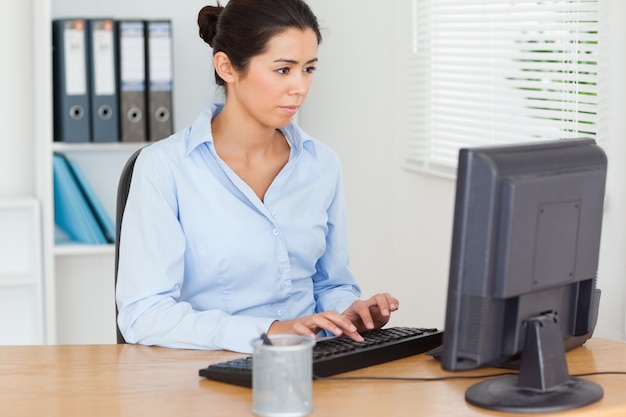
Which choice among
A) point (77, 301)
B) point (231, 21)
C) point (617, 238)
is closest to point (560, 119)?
point (617, 238)

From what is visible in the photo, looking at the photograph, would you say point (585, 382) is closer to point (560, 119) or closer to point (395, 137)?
point (560, 119)

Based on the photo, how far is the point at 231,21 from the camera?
2.23 metres

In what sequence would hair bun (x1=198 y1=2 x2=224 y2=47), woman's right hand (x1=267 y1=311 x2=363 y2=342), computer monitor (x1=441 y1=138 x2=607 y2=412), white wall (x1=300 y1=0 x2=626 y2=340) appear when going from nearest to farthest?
computer monitor (x1=441 y1=138 x2=607 y2=412) < woman's right hand (x1=267 y1=311 x2=363 y2=342) < hair bun (x1=198 y1=2 x2=224 y2=47) < white wall (x1=300 y1=0 x2=626 y2=340)

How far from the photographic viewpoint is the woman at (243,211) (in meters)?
2.00

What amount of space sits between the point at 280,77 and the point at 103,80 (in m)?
1.66

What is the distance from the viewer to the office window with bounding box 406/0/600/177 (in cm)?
247

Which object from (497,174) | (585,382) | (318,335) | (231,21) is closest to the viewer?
(497,174)

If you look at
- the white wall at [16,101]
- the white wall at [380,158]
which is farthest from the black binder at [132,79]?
the white wall at [380,158]

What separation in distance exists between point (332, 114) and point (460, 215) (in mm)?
2506

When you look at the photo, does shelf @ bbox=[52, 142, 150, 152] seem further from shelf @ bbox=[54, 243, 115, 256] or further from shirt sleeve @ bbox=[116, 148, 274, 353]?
shirt sleeve @ bbox=[116, 148, 274, 353]

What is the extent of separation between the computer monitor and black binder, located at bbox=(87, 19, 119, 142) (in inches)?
94.1

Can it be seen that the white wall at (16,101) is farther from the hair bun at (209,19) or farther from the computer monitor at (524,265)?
the computer monitor at (524,265)

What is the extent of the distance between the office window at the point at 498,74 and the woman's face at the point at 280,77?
27.6 inches

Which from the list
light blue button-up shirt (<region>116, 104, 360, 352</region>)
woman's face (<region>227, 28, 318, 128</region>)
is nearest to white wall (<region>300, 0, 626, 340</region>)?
light blue button-up shirt (<region>116, 104, 360, 352</region>)
